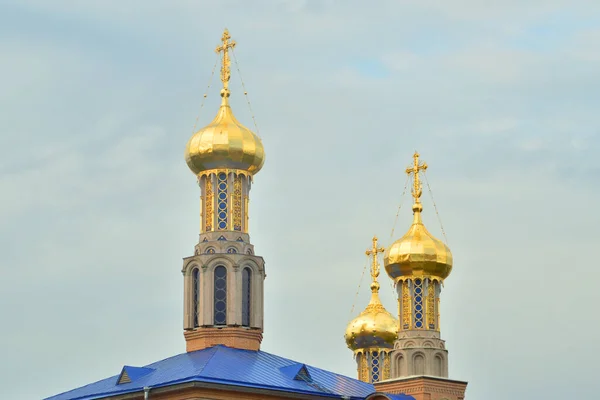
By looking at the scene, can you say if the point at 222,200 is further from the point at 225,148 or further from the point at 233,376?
the point at 233,376

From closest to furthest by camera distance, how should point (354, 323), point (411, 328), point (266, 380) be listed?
point (266, 380)
point (411, 328)
point (354, 323)

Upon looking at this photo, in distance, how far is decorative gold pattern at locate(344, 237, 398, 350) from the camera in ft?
255

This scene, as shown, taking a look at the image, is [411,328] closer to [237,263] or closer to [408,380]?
[408,380]

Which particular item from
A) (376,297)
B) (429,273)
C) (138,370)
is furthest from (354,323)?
(138,370)

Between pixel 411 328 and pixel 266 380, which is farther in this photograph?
pixel 411 328

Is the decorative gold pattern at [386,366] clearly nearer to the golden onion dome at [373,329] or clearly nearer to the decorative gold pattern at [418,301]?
the golden onion dome at [373,329]

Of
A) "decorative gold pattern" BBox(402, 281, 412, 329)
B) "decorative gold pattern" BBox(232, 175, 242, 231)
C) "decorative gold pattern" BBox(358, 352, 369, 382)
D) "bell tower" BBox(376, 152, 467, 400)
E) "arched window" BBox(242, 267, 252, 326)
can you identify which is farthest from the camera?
"decorative gold pattern" BBox(358, 352, 369, 382)

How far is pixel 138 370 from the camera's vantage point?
59.8m

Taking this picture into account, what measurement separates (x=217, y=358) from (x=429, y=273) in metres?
8.59

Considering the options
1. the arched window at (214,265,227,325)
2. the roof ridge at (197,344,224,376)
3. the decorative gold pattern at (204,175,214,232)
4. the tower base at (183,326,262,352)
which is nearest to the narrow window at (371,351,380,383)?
the tower base at (183,326,262,352)

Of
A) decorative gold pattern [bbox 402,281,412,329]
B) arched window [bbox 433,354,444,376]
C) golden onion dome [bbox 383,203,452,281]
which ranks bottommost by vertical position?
arched window [bbox 433,354,444,376]

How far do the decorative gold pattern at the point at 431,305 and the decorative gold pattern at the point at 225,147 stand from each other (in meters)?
7.37

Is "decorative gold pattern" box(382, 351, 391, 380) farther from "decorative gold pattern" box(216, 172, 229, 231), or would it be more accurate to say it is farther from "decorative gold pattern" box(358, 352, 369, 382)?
"decorative gold pattern" box(216, 172, 229, 231)

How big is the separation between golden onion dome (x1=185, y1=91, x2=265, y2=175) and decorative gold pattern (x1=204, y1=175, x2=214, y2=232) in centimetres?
54
